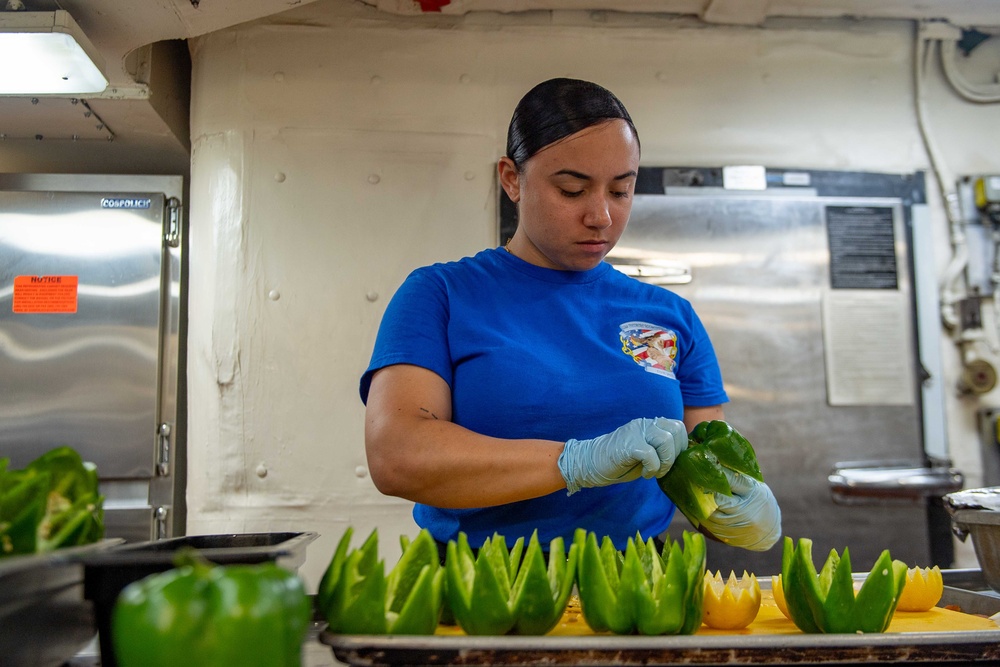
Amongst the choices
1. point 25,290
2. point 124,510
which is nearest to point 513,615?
point 124,510

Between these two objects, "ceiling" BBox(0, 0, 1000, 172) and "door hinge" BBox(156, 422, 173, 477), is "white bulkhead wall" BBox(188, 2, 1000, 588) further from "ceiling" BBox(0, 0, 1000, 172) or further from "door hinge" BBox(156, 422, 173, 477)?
"door hinge" BBox(156, 422, 173, 477)

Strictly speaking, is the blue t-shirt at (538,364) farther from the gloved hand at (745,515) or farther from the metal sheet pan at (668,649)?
the metal sheet pan at (668,649)

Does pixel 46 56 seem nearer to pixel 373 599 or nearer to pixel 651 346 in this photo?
pixel 651 346

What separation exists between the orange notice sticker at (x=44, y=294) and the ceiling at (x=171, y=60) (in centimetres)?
64

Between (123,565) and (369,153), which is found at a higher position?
(369,153)

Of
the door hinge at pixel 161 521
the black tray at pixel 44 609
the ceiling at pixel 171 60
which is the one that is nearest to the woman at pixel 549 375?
the black tray at pixel 44 609

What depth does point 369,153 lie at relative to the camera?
315 centimetres

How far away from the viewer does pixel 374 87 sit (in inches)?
125

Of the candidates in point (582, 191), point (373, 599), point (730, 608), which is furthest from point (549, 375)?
point (373, 599)

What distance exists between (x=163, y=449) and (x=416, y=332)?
2232 millimetres

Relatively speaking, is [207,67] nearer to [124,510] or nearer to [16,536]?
[124,510]

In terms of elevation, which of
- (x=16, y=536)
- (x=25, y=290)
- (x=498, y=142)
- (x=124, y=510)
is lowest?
(x=124, y=510)

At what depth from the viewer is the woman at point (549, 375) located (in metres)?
1.39

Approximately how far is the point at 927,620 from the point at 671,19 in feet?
8.87
